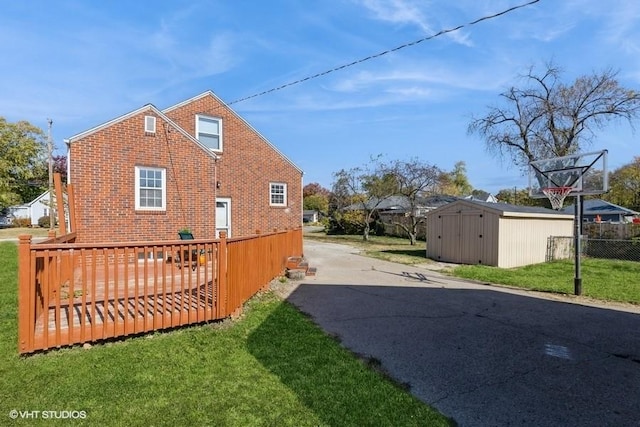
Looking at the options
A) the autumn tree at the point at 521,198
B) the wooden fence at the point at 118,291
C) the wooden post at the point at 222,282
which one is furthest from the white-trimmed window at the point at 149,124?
the autumn tree at the point at 521,198

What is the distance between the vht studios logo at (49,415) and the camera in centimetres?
287

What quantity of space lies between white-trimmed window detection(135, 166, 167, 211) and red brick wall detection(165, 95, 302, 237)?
356 centimetres

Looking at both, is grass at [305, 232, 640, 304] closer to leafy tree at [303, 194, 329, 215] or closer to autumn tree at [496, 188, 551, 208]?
autumn tree at [496, 188, 551, 208]

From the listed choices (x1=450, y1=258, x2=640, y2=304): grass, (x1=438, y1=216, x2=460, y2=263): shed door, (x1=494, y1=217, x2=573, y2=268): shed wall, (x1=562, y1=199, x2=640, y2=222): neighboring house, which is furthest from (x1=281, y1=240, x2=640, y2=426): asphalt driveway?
(x1=562, y1=199, x2=640, y2=222): neighboring house

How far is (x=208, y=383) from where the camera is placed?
140 inches

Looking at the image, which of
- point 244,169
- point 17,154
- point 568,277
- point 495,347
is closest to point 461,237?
point 568,277

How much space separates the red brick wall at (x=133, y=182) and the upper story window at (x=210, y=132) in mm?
2867

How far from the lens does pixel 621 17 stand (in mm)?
7227

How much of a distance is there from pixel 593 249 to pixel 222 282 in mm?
17926

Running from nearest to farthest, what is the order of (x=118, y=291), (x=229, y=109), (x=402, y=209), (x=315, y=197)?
(x=118, y=291), (x=229, y=109), (x=402, y=209), (x=315, y=197)

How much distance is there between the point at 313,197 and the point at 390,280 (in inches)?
2034

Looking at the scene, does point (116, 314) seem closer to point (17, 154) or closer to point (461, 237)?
point (461, 237)

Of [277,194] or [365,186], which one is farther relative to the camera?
[365,186]

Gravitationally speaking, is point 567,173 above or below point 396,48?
below
